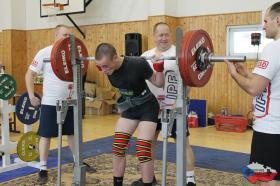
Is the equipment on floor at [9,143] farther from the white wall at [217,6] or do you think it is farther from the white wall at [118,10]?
the white wall at [217,6]

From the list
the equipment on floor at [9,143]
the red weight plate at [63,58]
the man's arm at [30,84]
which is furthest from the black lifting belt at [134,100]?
the equipment on floor at [9,143]

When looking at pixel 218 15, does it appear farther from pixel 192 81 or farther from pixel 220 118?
pixel 192 81

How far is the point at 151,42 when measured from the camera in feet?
27.1

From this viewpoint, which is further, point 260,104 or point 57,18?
point 57,18

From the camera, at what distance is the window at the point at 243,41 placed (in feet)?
23.8

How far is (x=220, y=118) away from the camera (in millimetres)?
6871

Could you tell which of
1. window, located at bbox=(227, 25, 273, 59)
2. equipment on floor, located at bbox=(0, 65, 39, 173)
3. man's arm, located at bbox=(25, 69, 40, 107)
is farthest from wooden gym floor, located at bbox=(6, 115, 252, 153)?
man's arm, located at bbox=(25, 69, 40, 107)

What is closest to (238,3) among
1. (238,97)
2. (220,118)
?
(238,97)

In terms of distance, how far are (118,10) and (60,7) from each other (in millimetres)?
1516

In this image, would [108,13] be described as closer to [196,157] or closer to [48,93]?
[196,157]

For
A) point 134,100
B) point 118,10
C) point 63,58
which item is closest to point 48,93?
point 63,58

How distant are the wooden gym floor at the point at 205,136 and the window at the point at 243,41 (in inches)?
63.1

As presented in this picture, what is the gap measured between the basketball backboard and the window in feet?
11.8

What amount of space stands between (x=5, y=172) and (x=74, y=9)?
592cm
